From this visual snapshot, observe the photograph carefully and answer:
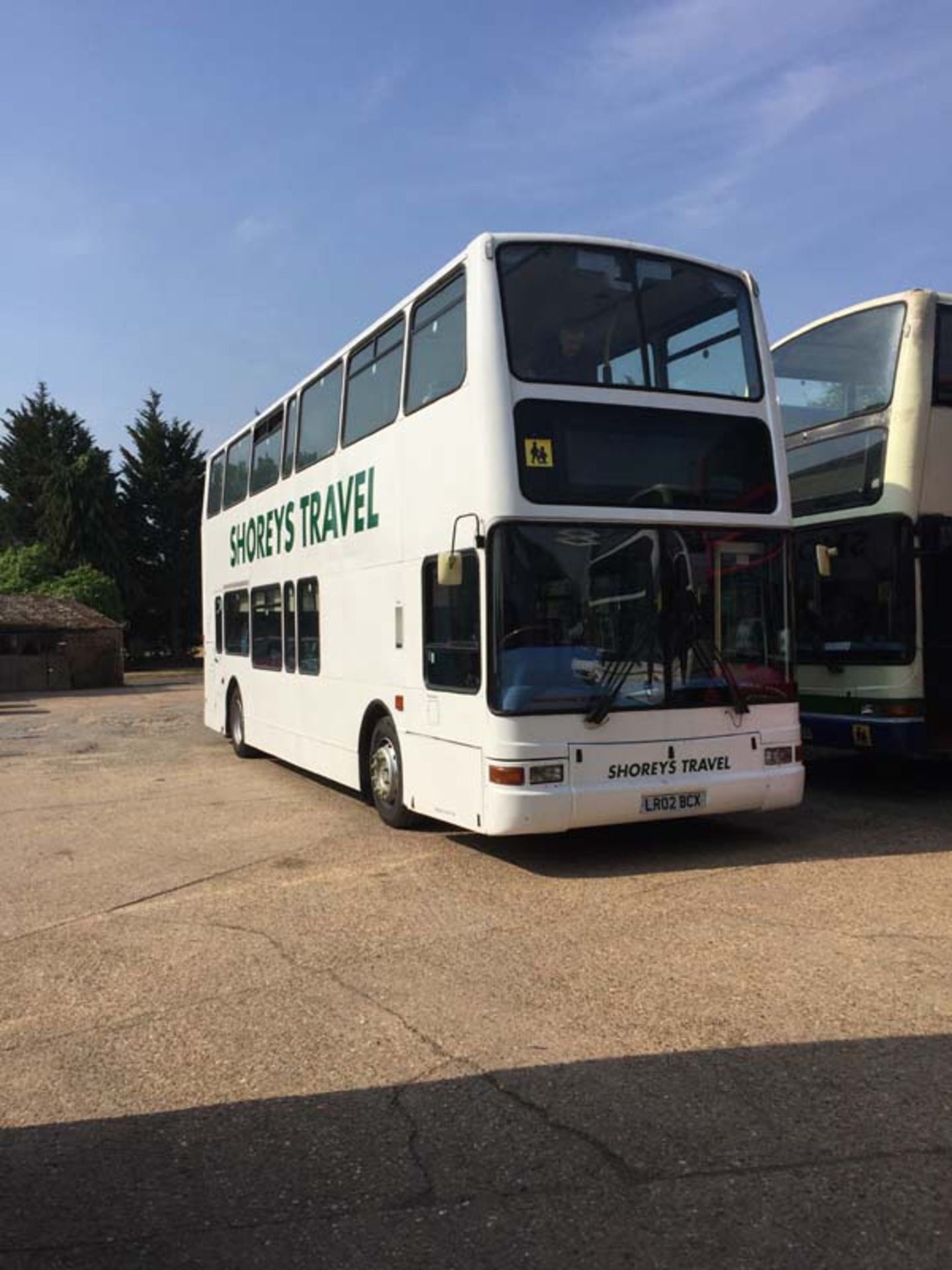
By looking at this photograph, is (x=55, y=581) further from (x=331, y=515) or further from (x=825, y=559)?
(x=825, y=559)

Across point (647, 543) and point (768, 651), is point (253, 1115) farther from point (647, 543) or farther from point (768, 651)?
point (768, 651)

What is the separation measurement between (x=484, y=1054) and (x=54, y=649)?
4119cm

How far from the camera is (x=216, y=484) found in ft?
52.7

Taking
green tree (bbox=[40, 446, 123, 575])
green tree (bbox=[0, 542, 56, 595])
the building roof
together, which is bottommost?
the building roof

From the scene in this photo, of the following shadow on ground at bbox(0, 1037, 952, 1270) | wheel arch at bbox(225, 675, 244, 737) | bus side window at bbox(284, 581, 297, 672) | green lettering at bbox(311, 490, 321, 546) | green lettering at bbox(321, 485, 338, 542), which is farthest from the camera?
wheel arch at bbox(225, 675, 244, 737)

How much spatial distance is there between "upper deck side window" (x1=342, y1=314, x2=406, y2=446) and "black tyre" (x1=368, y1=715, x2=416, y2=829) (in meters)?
2.63

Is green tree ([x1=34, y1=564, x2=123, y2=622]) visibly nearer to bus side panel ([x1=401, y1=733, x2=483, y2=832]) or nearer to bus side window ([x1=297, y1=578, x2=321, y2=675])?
bus side window ([x1=297, y1=578, x2=321, y2=675])

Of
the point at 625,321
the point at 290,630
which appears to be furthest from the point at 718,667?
the point at 290,630

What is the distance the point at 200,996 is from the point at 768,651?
4.81m

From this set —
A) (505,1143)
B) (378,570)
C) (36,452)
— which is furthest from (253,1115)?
(36,452)

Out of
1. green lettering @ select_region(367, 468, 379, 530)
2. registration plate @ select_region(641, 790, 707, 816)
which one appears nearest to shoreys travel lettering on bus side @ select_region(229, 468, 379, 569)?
green lettering @ select_region(367, 468, 379, 530)

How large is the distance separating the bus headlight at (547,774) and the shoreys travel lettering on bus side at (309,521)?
3114 millimetres

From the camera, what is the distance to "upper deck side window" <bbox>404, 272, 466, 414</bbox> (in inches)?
309

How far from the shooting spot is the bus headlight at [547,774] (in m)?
7.19
